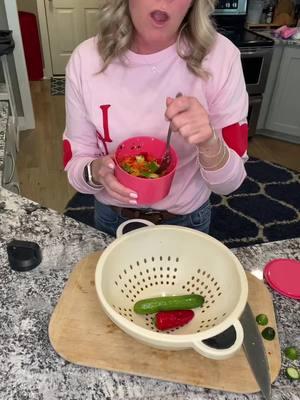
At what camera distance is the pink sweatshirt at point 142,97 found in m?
0.90

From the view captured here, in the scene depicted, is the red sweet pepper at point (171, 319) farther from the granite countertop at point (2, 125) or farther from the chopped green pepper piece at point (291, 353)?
the granite countertop at point (2, 125)

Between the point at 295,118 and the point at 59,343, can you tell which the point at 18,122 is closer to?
the point at 295,118

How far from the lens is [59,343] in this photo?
2.26 feet

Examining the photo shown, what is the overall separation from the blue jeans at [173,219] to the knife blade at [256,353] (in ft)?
1.38

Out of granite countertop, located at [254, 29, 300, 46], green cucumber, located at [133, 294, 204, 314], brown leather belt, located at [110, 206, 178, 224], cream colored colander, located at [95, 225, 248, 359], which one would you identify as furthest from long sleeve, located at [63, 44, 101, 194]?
granite countertop, located at [254, 29, 300, 46]

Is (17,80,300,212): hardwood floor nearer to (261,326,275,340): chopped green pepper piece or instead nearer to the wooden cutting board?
the wooden cutting board

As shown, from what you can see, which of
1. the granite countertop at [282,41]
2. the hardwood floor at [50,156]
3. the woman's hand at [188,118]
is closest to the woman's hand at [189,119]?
the woman's hand at [188,118]

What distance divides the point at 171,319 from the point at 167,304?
3 centimetres

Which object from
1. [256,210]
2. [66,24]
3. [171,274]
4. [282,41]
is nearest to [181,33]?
[171,274]

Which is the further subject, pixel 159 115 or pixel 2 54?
pixel 2 54

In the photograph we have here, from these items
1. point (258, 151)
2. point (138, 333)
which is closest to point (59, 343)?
point (138, 333)

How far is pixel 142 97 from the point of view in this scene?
36.7 inches

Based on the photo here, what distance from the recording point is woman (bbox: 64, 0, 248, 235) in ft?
2.85

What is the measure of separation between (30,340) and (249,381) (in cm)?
40
